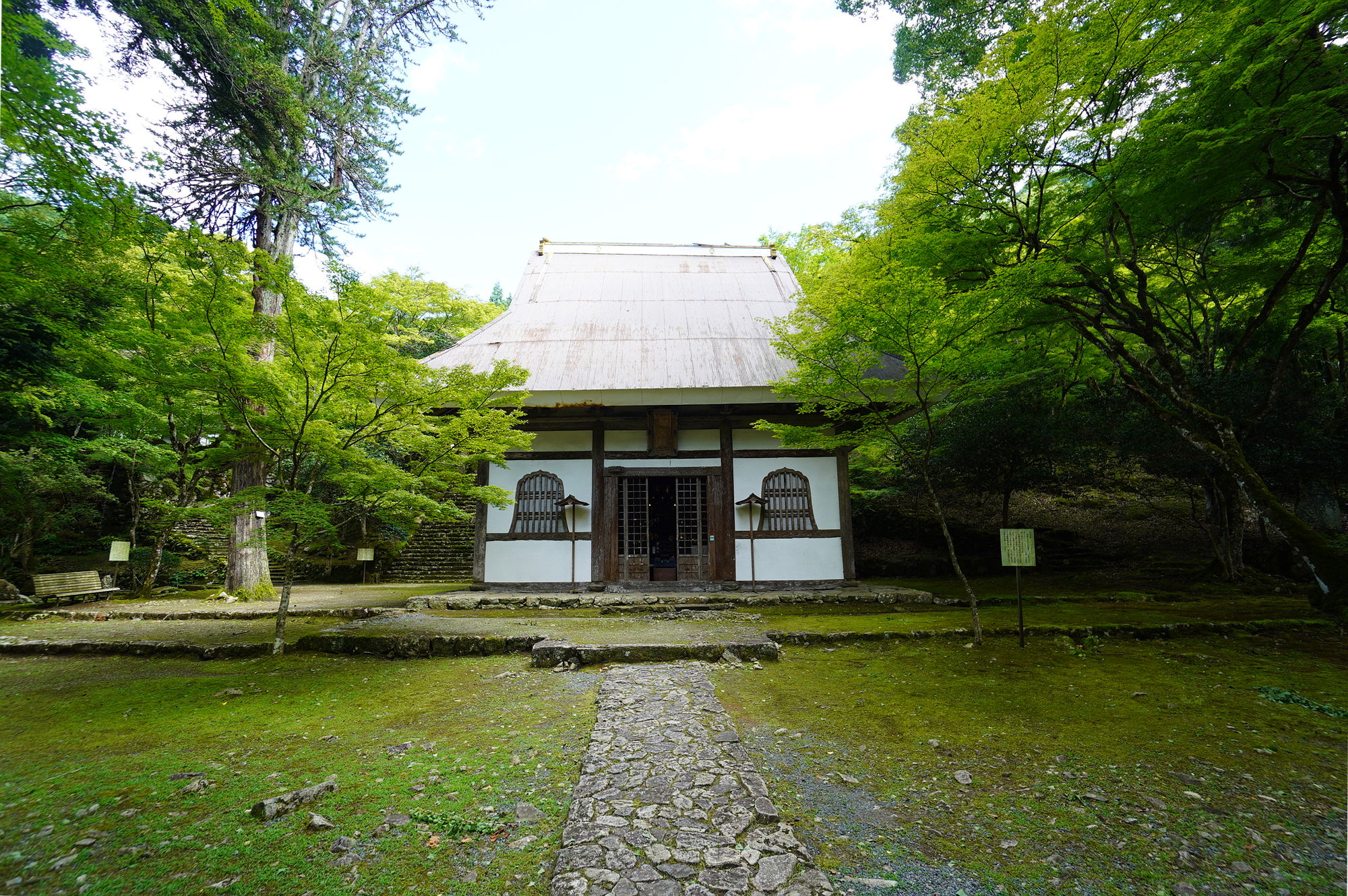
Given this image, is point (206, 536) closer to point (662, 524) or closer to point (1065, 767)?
point (662, 524)

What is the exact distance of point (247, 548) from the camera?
9.20 metres

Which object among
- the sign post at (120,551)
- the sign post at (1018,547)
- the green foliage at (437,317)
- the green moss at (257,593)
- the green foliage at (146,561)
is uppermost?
the green foliage at (437,317)

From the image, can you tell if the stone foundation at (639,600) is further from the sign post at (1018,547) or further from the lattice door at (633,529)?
the sign post at (1018,547)

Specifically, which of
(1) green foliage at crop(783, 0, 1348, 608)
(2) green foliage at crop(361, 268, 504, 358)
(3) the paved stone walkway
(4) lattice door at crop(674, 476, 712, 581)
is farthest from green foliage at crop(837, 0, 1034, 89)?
(2) green foliage at crop(361, 268, 504, 358)

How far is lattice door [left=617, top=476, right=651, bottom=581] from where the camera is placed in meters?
8.97

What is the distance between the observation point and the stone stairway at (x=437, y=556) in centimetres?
1315

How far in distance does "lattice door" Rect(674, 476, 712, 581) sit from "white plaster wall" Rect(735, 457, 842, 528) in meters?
0.64

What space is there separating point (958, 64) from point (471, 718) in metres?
13.1

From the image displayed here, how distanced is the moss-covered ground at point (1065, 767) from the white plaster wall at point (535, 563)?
4821 millimetres

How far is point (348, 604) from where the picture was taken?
809 cm

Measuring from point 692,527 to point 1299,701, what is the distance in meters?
6.76

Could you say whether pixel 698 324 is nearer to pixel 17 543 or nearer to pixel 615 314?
pixel 615 314

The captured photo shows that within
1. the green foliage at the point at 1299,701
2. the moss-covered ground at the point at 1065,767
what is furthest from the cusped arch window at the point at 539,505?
the green foliage at the point at 1299,701

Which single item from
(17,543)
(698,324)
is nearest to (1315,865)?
(698,324)
